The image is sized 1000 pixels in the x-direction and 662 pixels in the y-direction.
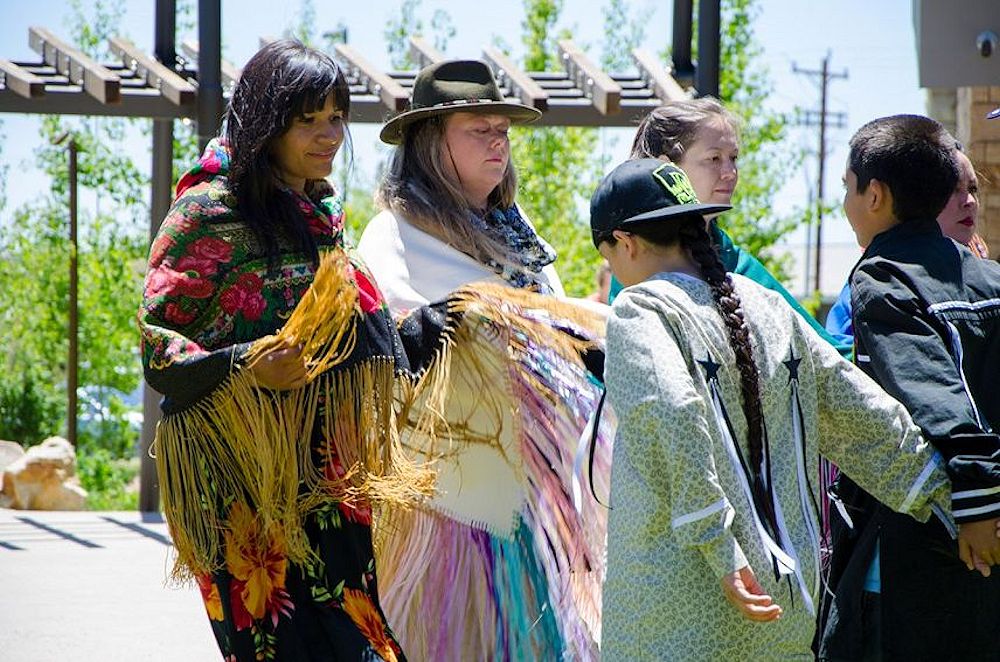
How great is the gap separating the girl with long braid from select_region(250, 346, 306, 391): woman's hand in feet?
2.14

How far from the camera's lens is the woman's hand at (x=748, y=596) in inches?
85.9

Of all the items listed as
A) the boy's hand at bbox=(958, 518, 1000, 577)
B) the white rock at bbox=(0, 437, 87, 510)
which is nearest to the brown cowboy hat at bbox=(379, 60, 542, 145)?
the boy's hand at bbox=(958, 518, 1000, 577)

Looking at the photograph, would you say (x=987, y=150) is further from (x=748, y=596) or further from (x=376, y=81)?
(x=748, y=596)

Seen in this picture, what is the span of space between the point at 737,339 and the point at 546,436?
103 centimetres

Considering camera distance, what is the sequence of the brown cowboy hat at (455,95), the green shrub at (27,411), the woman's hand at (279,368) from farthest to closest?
the green shrub at (27,411)
the brown cowboy hat at (455,95)
the woman's hand at (279,368)

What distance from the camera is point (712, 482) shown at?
87.4 inches

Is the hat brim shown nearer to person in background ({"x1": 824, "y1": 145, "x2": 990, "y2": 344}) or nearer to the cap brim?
person in background ({"x1": 824, "y1": 145, "x2": 990, "y2": 344})

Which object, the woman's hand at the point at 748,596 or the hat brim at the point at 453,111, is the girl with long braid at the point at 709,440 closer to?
the woman's hand at the point at 748,596

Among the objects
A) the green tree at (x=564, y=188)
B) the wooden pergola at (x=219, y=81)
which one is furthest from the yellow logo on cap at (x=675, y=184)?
the green tree at (x=564, y=188)

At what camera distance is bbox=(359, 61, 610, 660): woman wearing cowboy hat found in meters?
3.29

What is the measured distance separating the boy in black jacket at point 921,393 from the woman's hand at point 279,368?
1.14 meters


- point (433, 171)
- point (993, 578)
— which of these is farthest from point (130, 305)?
point (993, 578)

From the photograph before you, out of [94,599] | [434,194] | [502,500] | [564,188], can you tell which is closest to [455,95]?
[434,194]

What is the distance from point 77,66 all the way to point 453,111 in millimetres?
3695
